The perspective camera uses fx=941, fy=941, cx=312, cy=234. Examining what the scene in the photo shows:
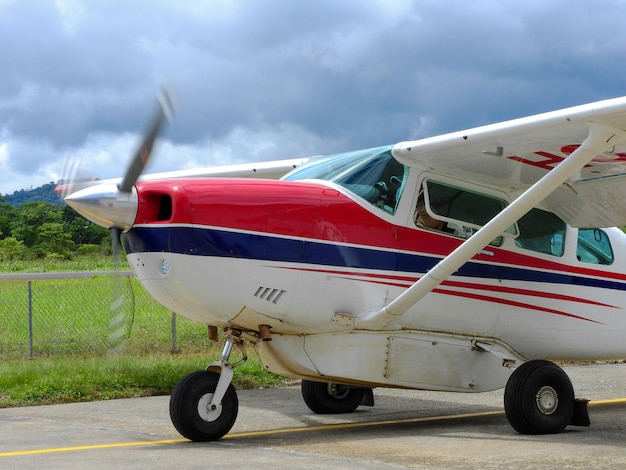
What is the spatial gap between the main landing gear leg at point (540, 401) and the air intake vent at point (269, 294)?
2182 mm

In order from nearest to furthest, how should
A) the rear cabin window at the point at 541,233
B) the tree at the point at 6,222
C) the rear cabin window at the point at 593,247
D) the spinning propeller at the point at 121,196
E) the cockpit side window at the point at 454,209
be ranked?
the spinning propeller at the point at 121,196 → the cockpit side window at the point at 454,209 → the rear cabin window at the point at 541,233 → the rear cabin window at the point at 593,247 → the tree at the point at 6,222

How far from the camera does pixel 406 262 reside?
8.45 m

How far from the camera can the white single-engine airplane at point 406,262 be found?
740 centimetres

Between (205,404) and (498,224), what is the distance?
9.26 ft

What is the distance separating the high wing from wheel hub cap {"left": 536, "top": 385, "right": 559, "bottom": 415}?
4.55 feet

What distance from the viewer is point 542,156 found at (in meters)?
8.58

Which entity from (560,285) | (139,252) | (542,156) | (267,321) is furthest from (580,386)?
(139,252)

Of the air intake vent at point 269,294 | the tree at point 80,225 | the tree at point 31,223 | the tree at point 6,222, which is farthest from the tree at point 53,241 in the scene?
the air intake vent at point 269,294

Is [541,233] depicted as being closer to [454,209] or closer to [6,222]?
[454,209]

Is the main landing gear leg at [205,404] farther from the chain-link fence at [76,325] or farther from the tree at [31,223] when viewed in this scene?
the tree at [31,223]

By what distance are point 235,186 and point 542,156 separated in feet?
9.58

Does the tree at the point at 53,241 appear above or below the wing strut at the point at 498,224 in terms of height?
above

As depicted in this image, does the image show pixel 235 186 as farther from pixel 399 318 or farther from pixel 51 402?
pixel 51 402

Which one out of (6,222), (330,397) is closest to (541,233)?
(330,397)
